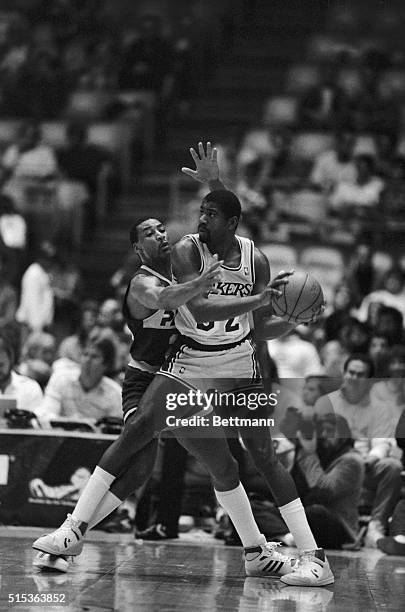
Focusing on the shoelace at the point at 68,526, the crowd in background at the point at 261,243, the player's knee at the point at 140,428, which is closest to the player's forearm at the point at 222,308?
the player's knee at the point at 140,428

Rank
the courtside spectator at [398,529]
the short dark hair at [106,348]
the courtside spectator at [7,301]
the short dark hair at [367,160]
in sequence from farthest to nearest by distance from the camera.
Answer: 1. the short dark hair at [367,160]
2. the courtside spectator at [7,301]
3. the short dark hair at [106,348]
4. the courtside spectator at [398,529]

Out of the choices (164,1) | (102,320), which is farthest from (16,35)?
(102,320)

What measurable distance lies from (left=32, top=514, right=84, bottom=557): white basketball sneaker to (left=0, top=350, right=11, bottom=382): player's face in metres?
2.79

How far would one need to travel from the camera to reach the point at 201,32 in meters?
19.3

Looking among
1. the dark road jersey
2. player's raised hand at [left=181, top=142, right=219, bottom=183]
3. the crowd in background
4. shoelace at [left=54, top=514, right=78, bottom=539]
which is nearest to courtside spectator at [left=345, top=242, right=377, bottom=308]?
the crowd in background

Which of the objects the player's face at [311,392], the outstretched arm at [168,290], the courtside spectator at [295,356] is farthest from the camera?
the courtside spectator at [295,356]

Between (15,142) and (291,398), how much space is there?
912 centimetres

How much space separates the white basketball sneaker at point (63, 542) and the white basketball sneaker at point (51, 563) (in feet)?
0.10

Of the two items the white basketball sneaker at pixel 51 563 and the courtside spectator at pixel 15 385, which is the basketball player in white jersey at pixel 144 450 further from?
the courtside spectator at pixel 15 385

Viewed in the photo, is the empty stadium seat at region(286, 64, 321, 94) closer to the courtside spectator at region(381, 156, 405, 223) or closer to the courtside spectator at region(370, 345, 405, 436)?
the courtside spectator at region(381, 156, 405, 223)

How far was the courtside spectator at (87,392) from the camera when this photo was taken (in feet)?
31.7

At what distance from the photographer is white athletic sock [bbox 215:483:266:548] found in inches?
277

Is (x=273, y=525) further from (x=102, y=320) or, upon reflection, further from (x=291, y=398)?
(x=102, y=320)

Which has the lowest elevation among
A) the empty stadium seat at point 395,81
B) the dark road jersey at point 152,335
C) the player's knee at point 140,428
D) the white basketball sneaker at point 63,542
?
the white basketball sneaker at point 63,542
